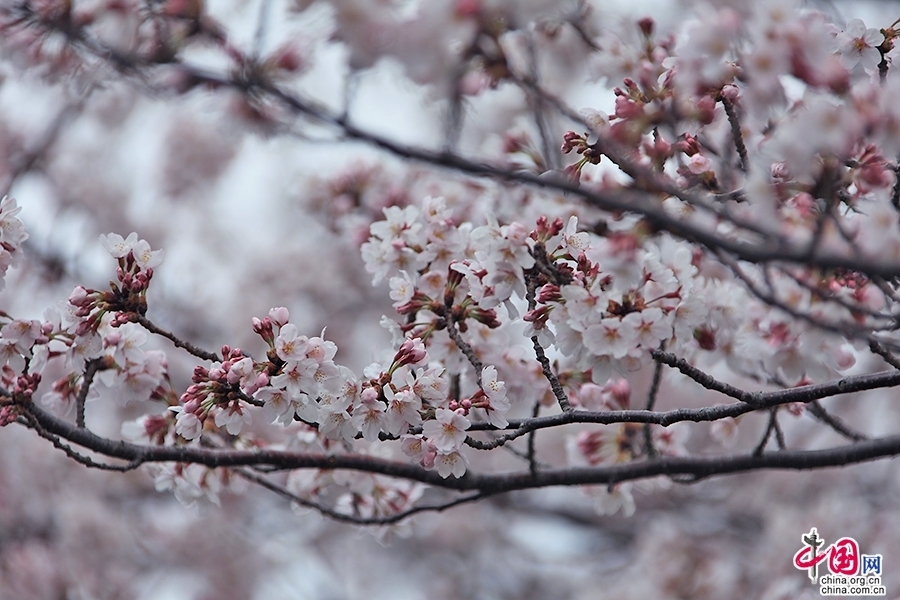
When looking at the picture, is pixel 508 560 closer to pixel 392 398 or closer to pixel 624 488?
pixel 624 488

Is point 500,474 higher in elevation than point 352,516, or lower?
higher

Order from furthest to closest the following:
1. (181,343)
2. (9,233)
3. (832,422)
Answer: (832,422), (9,233), (181,343)

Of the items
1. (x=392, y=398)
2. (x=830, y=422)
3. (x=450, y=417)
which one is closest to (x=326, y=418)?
(x=392, y=398)

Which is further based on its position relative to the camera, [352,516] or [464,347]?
[352,516]

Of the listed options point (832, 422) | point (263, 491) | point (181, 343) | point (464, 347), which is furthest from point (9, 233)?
point (263, 491)

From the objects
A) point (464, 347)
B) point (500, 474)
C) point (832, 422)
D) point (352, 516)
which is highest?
point (832, 422)

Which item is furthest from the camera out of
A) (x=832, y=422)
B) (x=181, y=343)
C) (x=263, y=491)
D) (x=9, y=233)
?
(x=263, y=491)

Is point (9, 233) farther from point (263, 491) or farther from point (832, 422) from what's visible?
point (263, 491)

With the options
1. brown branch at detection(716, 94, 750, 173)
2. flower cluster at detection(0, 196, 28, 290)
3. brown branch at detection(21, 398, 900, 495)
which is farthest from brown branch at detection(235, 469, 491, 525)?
brown branch at detection(716, 94, 750, 173)

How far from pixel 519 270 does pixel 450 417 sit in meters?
0.43

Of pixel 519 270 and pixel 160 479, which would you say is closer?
pixel 519 270

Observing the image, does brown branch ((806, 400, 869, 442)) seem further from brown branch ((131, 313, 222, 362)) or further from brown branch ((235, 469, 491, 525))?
brown branch ((131, 313, 222, 362))

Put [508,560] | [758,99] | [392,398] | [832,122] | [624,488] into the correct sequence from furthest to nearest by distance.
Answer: [508,560]
[624,488]
[392,398]
[758,99]
[832,122]

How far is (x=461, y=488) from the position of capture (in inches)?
94.4
